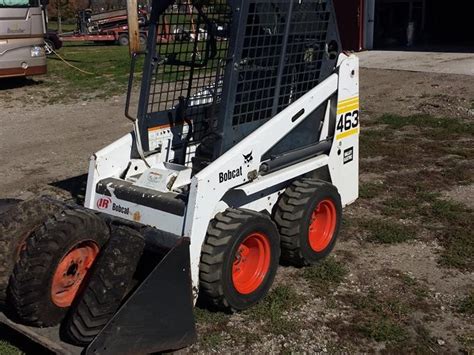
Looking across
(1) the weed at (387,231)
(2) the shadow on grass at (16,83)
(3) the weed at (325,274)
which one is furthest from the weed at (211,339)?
(2) the shadow on grass at (16,83)

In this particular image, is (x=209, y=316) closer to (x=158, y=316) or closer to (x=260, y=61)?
(x=158, y=316)

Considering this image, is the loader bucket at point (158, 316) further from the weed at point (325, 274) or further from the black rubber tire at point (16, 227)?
the weed at point (325, 274)

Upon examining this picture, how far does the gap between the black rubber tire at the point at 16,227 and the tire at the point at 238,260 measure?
99 centimetres

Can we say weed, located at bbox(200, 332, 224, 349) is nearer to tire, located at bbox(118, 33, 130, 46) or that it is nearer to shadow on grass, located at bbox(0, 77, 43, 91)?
shadow on grass, located at bbox(0, 77, 43, 91)

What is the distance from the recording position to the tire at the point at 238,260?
4105 mm

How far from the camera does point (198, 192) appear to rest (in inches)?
162

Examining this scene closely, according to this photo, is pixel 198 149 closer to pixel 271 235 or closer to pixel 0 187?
pixel 271 235

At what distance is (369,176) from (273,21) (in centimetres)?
318

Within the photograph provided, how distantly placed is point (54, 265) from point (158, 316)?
65cm

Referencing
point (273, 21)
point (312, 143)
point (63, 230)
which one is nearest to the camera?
point (63, 230)

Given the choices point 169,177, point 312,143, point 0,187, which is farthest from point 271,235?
point 0,187

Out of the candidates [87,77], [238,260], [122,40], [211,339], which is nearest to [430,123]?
[238,260]

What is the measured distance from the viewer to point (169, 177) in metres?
4.67

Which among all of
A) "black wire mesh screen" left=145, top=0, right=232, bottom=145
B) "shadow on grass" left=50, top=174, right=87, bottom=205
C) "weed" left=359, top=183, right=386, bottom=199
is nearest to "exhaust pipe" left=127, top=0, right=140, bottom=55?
"shadow on grass" left=50, top=174, right=87, bottom=205
